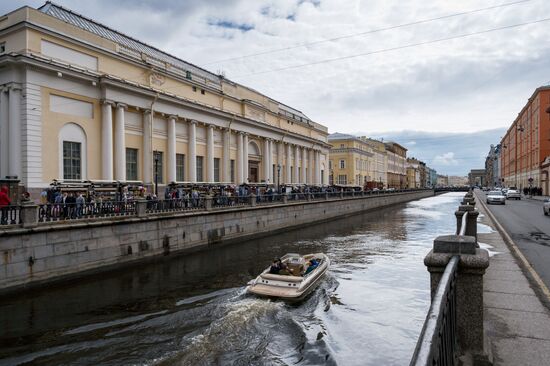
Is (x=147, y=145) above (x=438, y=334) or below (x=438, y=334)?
above

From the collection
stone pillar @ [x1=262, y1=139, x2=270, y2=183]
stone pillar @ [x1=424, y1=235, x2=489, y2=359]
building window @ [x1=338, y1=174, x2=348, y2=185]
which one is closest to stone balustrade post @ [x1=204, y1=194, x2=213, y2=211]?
stone pillar @ [x1=424, y1=235, x2=489, y2=359]

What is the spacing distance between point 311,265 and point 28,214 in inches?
393

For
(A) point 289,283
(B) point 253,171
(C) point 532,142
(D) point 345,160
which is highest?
(C) point 532,142

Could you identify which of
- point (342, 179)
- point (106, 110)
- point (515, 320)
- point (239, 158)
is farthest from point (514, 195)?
point (515, 320)

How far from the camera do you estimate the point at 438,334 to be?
8.54 feet

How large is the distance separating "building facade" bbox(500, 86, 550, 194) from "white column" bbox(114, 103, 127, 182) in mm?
59369

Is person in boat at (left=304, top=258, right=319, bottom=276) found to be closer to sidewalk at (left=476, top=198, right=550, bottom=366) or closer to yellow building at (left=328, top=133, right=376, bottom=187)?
sidewalk at (left=476, top=198, right=550, bottom=366)

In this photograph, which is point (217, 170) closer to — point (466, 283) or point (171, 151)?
point (171, 151)

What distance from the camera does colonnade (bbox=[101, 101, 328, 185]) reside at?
991 inches

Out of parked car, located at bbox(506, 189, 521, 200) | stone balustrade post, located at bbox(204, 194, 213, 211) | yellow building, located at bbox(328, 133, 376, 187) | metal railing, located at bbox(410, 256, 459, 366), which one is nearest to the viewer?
metal railing, located at bbox(410, 256, 459, 366)

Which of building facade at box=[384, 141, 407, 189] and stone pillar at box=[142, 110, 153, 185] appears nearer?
stone pillar at box=[142, 110, 153, 185]

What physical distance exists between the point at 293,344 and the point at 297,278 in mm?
3212

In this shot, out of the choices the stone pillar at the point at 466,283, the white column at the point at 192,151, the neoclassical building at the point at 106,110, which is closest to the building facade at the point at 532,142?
the neoclassical building at the point at 106,110

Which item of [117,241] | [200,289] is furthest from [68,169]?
[200,289]
